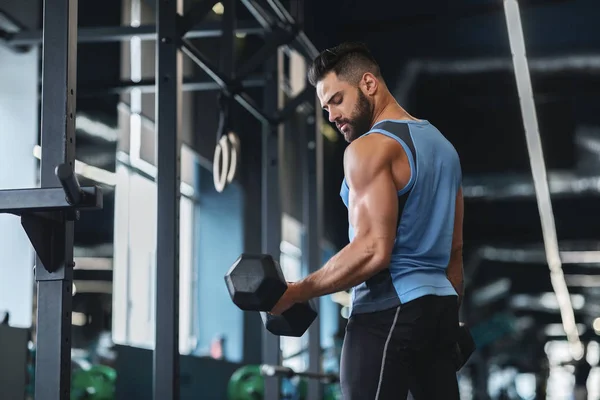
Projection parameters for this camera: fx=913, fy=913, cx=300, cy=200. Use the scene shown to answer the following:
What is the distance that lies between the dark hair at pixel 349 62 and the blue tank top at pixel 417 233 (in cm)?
16

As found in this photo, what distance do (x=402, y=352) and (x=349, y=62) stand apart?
27.4 inches

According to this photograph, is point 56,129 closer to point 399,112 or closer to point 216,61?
point 399,112

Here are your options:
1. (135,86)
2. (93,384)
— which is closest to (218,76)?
(135,86)

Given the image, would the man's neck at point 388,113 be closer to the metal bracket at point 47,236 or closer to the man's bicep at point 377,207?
the man's bicep at point 377,207

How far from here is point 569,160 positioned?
9.43m

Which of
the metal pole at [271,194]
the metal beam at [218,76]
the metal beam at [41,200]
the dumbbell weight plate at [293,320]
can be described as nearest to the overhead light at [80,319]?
the metal pole at [271,194]

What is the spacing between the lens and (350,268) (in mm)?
1980

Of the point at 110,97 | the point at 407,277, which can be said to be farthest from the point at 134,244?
the point at 407,277

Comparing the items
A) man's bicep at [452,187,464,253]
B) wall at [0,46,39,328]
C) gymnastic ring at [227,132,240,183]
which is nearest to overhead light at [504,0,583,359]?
gymnastic ring at [227,132,240,183]

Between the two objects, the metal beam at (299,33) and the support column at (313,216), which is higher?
the metal beam at (299,33)

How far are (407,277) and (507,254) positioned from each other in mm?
13814

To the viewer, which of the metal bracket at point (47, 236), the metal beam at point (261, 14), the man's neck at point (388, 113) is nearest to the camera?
the man's neck at point (388, 113)

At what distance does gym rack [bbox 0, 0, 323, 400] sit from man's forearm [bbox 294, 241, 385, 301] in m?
0.66

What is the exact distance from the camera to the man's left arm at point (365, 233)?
1978mm
